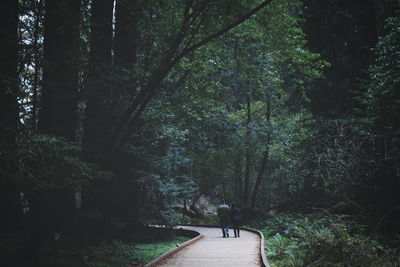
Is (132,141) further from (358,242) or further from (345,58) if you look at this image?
(345,58)

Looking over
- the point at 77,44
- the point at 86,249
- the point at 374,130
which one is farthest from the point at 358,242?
the point at 77,44

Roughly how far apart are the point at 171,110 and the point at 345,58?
34.4 feet

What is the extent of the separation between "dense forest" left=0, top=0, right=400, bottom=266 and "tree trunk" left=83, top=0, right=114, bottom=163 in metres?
0.06

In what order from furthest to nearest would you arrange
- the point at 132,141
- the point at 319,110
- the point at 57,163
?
1. the point at 319,110
2. the point at 132,141
3. the point at 57,163

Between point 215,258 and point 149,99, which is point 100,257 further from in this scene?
point 149,99

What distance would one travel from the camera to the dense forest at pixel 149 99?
738 centimetres

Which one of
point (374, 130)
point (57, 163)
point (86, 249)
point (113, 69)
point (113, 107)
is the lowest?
point (86, 249)

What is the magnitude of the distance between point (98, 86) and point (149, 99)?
2272 mm

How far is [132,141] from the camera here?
46.8 feet

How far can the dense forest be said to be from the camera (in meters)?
7.38

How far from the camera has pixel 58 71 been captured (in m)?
9.71

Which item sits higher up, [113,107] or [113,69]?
[113,69]

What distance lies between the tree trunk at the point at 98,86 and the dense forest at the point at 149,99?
6 centimetres

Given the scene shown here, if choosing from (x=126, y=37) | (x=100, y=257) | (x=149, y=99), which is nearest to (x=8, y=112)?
(x=149, y=99)
